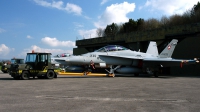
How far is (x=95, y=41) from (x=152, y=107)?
3411 centimetres

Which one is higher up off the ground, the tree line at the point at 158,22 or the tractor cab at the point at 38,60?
the tree line at the point at 158,22

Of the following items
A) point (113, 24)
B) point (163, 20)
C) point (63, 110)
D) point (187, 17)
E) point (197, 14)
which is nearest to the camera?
point (63, 110)


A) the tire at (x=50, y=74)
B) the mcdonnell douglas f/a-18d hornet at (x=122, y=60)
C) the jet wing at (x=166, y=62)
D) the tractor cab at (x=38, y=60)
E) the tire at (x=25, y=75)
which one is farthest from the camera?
the jet wing at (x=166, y=62)

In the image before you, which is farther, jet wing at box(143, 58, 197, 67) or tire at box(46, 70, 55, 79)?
jet wing at box(143, 58, 197, 67)

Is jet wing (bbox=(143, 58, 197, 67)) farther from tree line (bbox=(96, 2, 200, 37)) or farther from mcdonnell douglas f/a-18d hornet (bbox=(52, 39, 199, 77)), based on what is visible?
tree line (bbox=(96, 2, 200, 37))

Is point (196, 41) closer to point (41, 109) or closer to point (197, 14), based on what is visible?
point (197, 14)

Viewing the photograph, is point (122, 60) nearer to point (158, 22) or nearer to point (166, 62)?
point (166, 62)

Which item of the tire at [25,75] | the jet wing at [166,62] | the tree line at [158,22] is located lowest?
the tire at [25,75]

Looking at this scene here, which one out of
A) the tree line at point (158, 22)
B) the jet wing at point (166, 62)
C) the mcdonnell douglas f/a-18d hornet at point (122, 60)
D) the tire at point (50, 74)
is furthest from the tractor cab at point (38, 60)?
the tree line at point (158, 22)

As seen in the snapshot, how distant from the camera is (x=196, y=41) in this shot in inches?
958

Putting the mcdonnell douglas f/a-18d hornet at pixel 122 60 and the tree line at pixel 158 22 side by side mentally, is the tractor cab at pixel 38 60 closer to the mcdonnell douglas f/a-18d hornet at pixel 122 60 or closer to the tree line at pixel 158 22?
the mcdonnell douglas f/a-18d hornet at pixel 122 60

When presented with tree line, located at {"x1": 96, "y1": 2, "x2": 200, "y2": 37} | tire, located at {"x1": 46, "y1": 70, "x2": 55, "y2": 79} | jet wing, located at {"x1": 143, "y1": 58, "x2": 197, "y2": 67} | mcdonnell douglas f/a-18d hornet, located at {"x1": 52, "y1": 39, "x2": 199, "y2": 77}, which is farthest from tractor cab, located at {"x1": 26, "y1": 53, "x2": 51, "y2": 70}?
tree line, located at {"x1": 96, "y1": 2, "x2": 200, "y2": 37}

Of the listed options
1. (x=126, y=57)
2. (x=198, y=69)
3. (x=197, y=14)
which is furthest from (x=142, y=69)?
(x=197, y=14)

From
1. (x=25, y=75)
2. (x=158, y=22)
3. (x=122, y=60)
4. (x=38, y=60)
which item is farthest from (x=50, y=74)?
(x=158, y=22)
